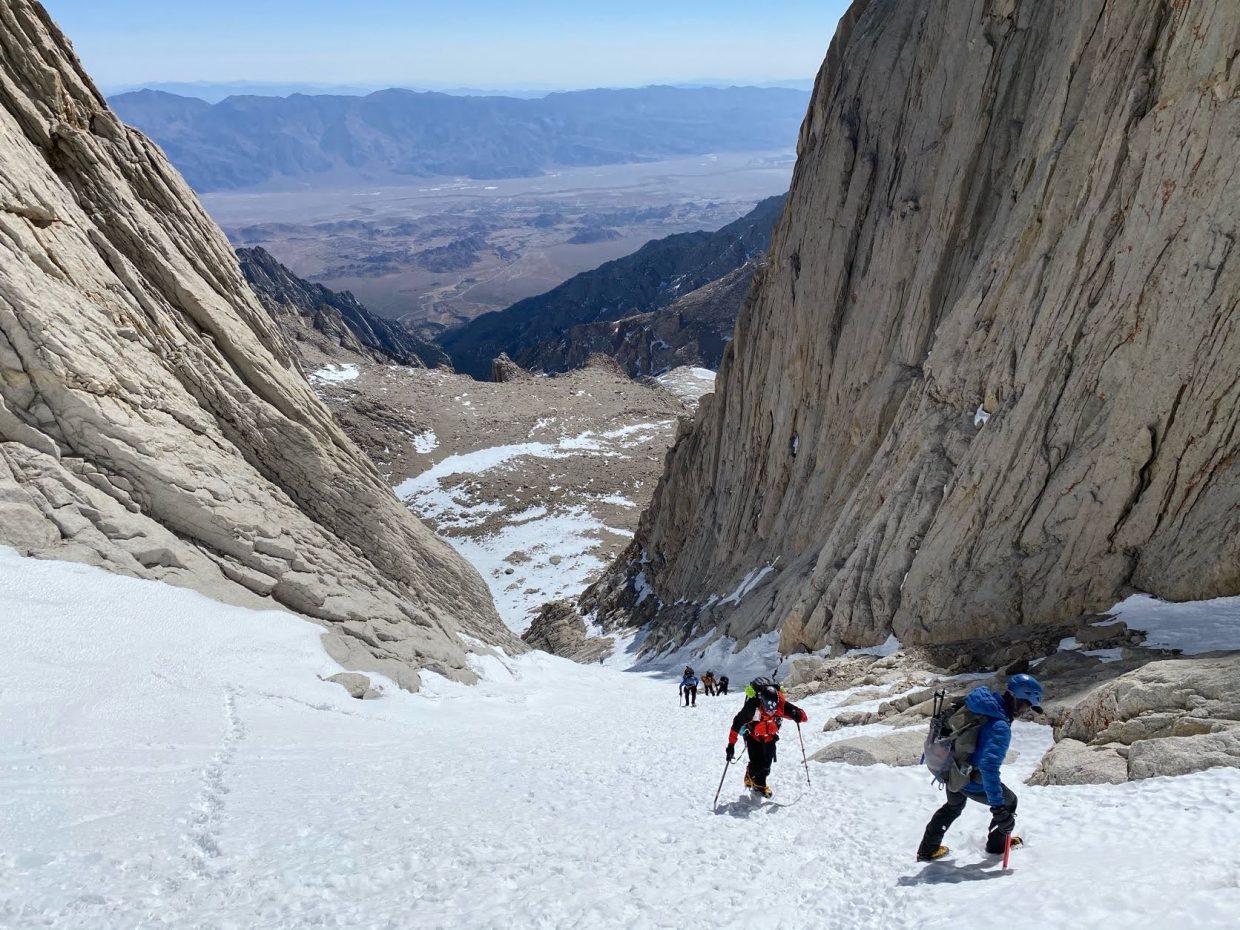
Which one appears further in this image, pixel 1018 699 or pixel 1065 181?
pixel 1065 181

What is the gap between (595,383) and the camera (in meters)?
120

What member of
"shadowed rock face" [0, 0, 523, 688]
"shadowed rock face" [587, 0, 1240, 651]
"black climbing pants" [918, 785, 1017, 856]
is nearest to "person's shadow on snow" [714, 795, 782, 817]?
"black climbing pants" [918, 785, 1017, 856]

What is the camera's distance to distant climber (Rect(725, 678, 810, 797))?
11758 millimetres

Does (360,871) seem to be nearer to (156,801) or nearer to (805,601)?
(156,801)

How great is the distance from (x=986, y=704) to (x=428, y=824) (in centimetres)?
693

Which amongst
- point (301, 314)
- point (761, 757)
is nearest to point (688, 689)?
point (761, 757)

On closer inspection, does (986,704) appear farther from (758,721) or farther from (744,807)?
(744,807)

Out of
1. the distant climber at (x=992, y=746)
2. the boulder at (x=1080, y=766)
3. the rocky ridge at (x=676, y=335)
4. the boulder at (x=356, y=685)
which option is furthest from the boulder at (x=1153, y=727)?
the rocky ridge at (x=676, y=335)

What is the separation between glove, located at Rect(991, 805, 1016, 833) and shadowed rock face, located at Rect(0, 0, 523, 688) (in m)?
15.1

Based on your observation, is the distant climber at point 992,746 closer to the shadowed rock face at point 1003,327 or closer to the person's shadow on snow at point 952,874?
the person's shadow on snow at point 952,874

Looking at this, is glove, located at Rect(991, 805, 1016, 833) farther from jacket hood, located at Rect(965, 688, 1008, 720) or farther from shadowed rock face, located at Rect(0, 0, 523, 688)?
shadowed rock face, located at Rect(0, 0, 523, 688)

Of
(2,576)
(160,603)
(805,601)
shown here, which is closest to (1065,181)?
(805,601)

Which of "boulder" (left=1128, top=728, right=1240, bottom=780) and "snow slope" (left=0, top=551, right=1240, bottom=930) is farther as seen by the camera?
"boulder" (left=1128, top=728, right=1240, bottom=780)

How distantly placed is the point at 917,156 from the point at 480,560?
1921 inches
